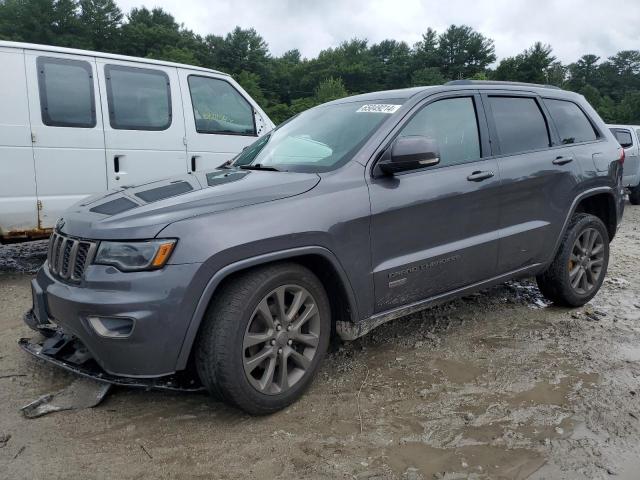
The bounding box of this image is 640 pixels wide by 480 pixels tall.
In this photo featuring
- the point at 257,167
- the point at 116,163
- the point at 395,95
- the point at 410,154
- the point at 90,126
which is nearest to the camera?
the point at 410,154

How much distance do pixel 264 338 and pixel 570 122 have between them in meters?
3.18

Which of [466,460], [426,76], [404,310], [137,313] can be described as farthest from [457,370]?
[426,76]

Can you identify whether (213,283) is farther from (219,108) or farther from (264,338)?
(219,108)

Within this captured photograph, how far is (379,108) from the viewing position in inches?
134

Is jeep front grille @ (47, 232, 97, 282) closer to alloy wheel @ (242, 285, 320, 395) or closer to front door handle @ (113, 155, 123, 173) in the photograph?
alloy wheel @ (242, 285, 320, 395)

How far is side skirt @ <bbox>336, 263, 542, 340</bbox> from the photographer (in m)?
3.02

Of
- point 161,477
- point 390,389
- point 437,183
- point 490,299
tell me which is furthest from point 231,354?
point 490,299

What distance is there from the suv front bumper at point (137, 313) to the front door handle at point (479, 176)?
1.92 m

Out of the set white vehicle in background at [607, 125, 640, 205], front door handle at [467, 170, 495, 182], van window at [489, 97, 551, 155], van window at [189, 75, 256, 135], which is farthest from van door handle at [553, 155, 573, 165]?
white vehicle in background at [607, 125, 640, 205]

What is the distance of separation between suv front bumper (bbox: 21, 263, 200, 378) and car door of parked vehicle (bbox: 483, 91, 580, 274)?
2.27 m

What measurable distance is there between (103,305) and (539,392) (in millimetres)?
2351

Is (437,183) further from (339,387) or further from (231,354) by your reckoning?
(231,354)

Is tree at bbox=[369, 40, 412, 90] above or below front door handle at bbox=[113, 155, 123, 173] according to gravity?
above

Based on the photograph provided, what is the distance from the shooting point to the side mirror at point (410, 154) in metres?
2.94
